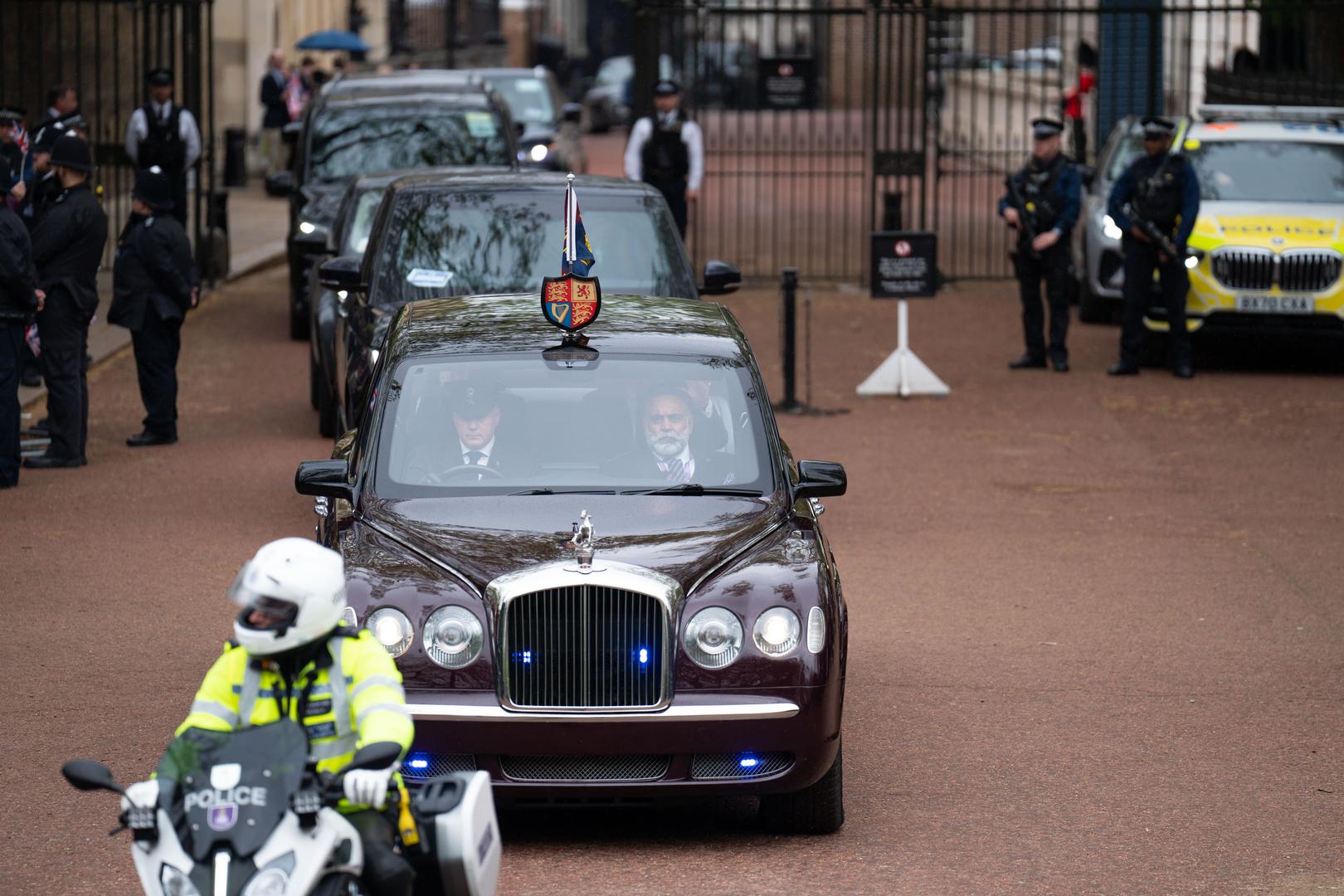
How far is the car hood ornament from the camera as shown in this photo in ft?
20.6

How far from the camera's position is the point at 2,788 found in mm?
6945

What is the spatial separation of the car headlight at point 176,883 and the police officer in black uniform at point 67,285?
850cm

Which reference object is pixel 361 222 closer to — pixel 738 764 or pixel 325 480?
pixel 325 480

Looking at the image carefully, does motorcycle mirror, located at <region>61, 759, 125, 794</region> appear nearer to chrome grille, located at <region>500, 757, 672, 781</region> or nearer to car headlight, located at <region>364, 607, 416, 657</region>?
car headlight, located at <region>364, 607, 416, 657</region>

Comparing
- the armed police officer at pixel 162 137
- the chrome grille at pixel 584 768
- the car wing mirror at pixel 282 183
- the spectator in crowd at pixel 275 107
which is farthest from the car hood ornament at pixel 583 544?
the spectator in crowd at pixel 275 107

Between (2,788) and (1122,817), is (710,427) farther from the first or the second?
(2,788)

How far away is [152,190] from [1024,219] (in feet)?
22.4

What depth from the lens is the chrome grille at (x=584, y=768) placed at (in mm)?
6250

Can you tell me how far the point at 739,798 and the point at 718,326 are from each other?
181 cm

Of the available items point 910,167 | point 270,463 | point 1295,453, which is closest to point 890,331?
point 910,167

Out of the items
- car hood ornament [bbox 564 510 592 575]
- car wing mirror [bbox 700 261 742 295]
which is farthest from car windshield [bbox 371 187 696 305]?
car hood ornament [bbox 564 510 592 575]

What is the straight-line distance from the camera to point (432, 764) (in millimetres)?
6207

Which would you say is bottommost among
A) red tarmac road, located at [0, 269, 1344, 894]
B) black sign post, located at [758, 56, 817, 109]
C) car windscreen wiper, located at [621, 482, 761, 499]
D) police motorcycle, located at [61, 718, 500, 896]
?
red tarmac road, located at [0, 269, 1344, 894]

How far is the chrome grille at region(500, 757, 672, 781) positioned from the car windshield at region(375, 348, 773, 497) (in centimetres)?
113
